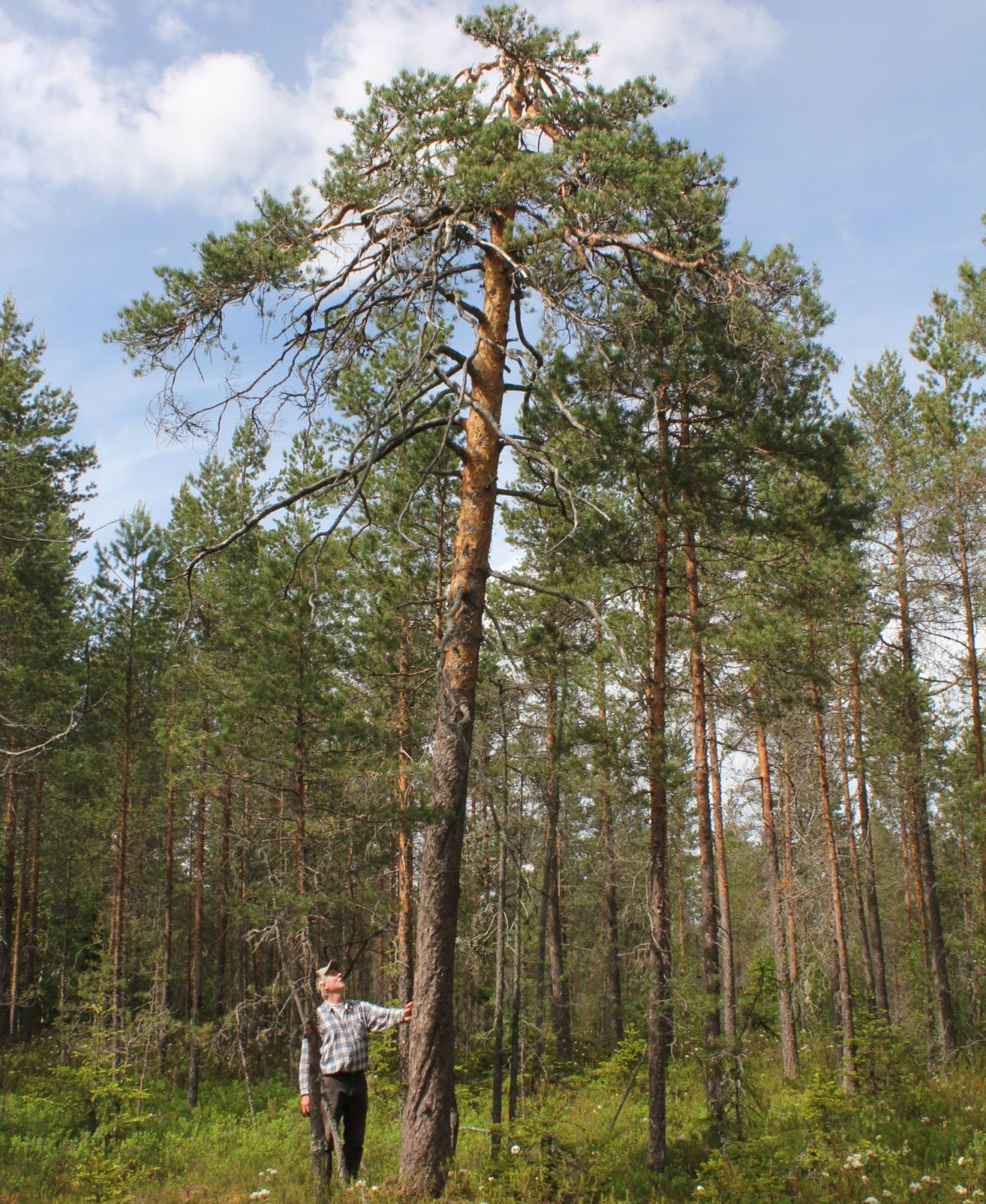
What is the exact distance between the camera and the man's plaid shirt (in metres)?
6.29

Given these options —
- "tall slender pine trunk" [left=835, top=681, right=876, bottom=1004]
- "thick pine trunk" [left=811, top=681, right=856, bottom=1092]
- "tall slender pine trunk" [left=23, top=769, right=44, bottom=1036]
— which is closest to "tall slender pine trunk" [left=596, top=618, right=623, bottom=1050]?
"thick pine trunk" [left=811, top=681, right=856, bottom=1092]

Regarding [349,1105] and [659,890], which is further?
[659,890]

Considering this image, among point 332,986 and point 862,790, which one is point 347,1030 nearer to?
point 332,986

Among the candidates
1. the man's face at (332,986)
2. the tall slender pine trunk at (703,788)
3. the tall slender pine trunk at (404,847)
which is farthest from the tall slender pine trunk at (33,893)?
the tall slender pine trunk at (703,788)

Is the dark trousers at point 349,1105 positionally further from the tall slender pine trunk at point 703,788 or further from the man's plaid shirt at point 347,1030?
the tall slender pine trunk at point 703,788

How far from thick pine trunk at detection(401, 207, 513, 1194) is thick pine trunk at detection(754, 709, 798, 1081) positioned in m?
11.4

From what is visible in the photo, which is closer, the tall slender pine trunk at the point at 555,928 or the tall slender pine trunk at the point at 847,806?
the tall slender pine trunk at the point at 555,928

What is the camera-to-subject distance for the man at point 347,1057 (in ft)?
20.6

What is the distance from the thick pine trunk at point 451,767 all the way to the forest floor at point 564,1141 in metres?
0.38

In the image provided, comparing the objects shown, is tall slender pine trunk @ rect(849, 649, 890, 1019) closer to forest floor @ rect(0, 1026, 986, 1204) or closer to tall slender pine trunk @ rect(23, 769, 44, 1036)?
forest floor @ rect(0, 1026, 986, 1204)

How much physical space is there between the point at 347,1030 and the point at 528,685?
9338 mm

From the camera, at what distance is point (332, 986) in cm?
643

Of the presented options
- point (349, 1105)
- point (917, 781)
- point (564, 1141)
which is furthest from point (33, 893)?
point (917, 781)

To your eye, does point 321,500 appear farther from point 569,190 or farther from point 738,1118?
point 738,1118
